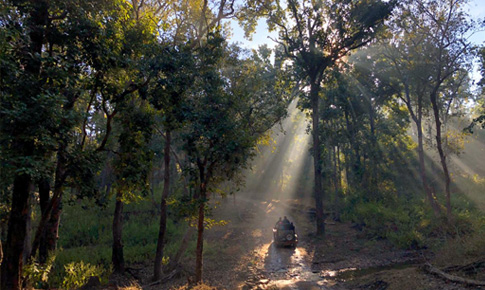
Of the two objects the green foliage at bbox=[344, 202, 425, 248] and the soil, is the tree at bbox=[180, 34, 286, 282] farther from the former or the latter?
the green foliage at bbox=[344, 202, 425, 248]

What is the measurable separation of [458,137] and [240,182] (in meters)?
22.0

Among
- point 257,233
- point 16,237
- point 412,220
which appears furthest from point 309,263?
point 16,237

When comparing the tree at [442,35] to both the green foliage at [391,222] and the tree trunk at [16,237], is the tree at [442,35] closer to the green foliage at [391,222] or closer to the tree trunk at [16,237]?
the green foliage at [391,222]

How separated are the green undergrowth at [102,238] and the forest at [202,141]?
14 centimetres

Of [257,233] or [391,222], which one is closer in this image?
[391,222]

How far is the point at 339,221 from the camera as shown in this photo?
28.0m

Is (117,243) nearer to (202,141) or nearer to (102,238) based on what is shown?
(202,141)

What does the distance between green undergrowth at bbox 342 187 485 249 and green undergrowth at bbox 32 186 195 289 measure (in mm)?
12626

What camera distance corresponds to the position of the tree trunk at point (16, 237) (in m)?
7.29

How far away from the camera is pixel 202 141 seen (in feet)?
33.8

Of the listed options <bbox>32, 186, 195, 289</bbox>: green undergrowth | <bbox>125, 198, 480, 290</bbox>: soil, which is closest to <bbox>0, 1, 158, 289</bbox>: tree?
<bbox>32, 186, 195, 289</bbox>: green undergrowth

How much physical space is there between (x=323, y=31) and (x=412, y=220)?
14.2 meters

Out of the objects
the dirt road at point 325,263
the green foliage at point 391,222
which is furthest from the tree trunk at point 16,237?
the green foliage at point 391,222

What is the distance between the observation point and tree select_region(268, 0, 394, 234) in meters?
19.9
